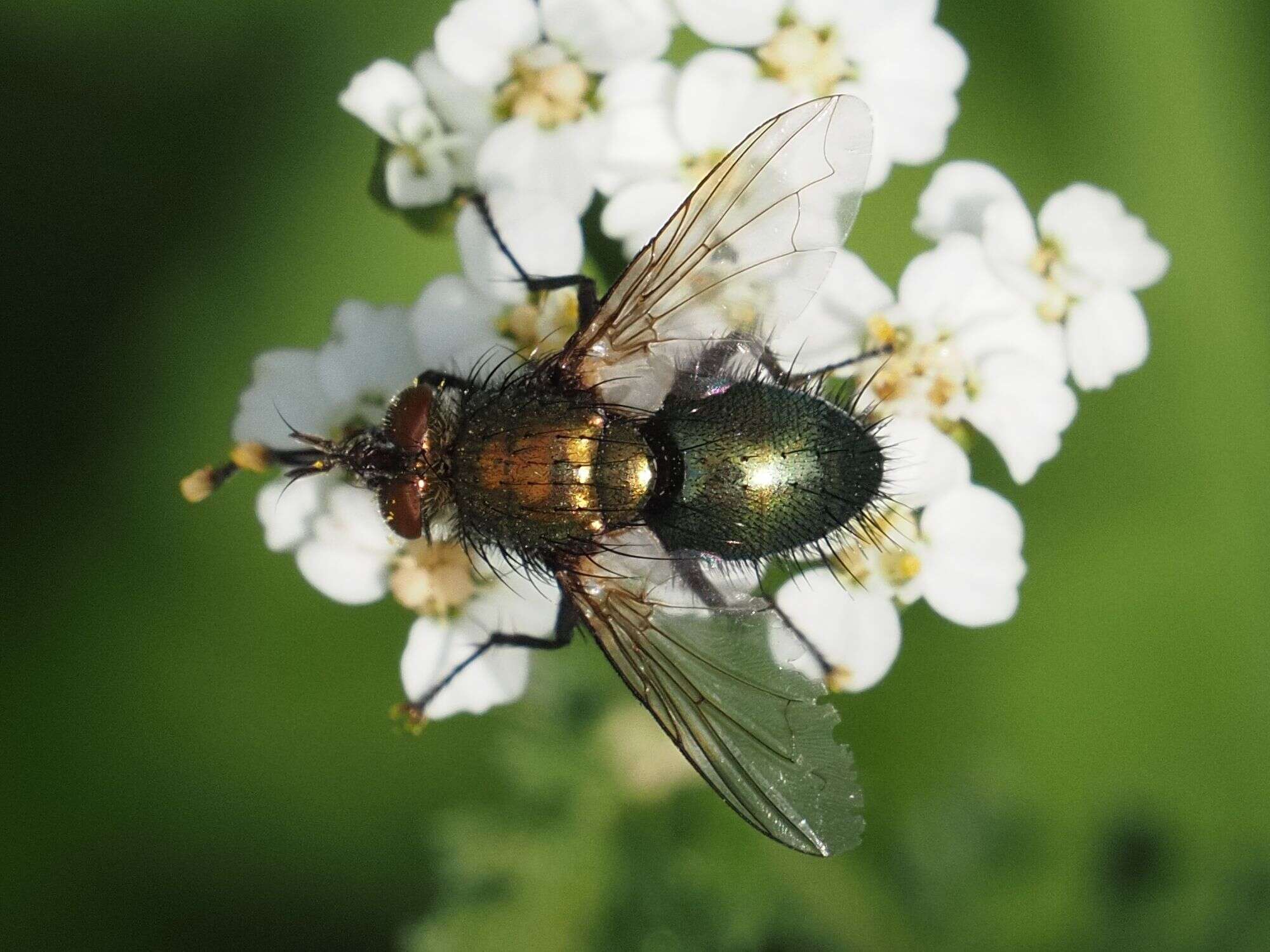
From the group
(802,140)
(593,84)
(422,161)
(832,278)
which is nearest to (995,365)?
(832,278)

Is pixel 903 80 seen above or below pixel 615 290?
above

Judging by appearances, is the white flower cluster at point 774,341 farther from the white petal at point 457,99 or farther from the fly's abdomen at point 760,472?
the fly's abdomen at point 760,472

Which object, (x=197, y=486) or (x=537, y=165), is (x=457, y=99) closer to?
(x=537, y=165)

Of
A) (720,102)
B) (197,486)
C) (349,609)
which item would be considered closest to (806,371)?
(720,102)

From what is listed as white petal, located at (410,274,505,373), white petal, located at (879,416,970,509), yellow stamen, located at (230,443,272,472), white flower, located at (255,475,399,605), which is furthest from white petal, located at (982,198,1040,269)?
yellow stamen, located at (230,443,272,472)

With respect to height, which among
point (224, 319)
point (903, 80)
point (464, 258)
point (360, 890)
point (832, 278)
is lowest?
point (360, 890)

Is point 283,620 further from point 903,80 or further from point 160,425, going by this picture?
point 903,80

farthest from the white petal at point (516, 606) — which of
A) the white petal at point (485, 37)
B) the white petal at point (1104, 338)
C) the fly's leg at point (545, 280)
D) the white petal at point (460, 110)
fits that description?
the white petal at point (1104, 338)
